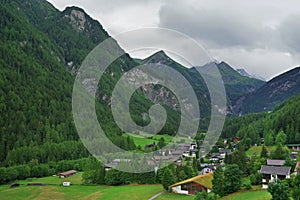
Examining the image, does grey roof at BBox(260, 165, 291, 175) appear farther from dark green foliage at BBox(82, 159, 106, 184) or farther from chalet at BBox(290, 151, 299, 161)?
dark green foliage at BBox(82, 159, 106, 184)

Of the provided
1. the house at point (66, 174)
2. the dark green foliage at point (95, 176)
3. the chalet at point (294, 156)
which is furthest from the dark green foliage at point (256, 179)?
the house at point (66, 174)

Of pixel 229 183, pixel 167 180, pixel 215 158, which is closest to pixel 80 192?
pixel 167 180

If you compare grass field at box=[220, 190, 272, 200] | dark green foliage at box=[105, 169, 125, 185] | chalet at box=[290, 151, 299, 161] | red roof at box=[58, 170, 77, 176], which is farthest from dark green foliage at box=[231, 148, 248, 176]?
red roof at box=[58, 170, 77, 176]

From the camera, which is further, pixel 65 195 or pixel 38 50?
pixel 38 50

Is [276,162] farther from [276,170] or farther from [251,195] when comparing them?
[251,195]

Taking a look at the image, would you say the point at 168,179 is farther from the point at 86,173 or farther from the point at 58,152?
the point at 58,152

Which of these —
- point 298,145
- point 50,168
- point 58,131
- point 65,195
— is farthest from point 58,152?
point 298,145

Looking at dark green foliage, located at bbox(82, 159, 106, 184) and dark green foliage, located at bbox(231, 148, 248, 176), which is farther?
dark green foliage, located at bbox(82, 159, 106, 184)
